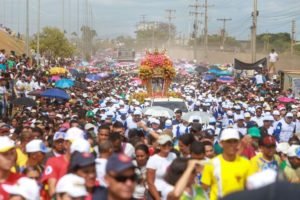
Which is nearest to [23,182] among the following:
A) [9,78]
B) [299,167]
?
[299,167]

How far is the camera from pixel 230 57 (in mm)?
87188

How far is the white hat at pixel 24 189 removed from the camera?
5.29 meters

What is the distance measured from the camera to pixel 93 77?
5500cm

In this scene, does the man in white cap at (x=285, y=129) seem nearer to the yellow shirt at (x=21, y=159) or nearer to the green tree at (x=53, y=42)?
the yellow shirt at (x=21, y=159)

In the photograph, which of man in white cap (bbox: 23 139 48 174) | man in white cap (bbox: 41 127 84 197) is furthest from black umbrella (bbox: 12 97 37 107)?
man in white cap (bbox: 41 127 84 197)

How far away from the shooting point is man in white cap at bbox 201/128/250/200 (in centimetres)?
682

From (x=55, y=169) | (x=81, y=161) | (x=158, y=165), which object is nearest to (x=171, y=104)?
(x=158, y=165)

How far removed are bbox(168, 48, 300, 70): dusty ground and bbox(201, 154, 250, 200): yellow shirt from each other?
164 feet

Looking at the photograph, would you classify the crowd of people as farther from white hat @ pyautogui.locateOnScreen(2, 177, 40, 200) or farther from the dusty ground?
the dusty ground

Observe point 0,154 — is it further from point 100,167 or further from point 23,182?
point 100,167

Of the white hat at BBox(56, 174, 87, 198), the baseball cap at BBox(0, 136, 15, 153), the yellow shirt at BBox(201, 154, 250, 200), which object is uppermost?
the baseball cap at BBox(0, 136, 15, 153)

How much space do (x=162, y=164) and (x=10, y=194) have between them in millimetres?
2998

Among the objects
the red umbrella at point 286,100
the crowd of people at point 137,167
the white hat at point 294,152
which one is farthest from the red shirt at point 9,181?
the red umbrella at point 286,100

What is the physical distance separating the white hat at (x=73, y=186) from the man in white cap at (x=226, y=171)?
194 centimetres
